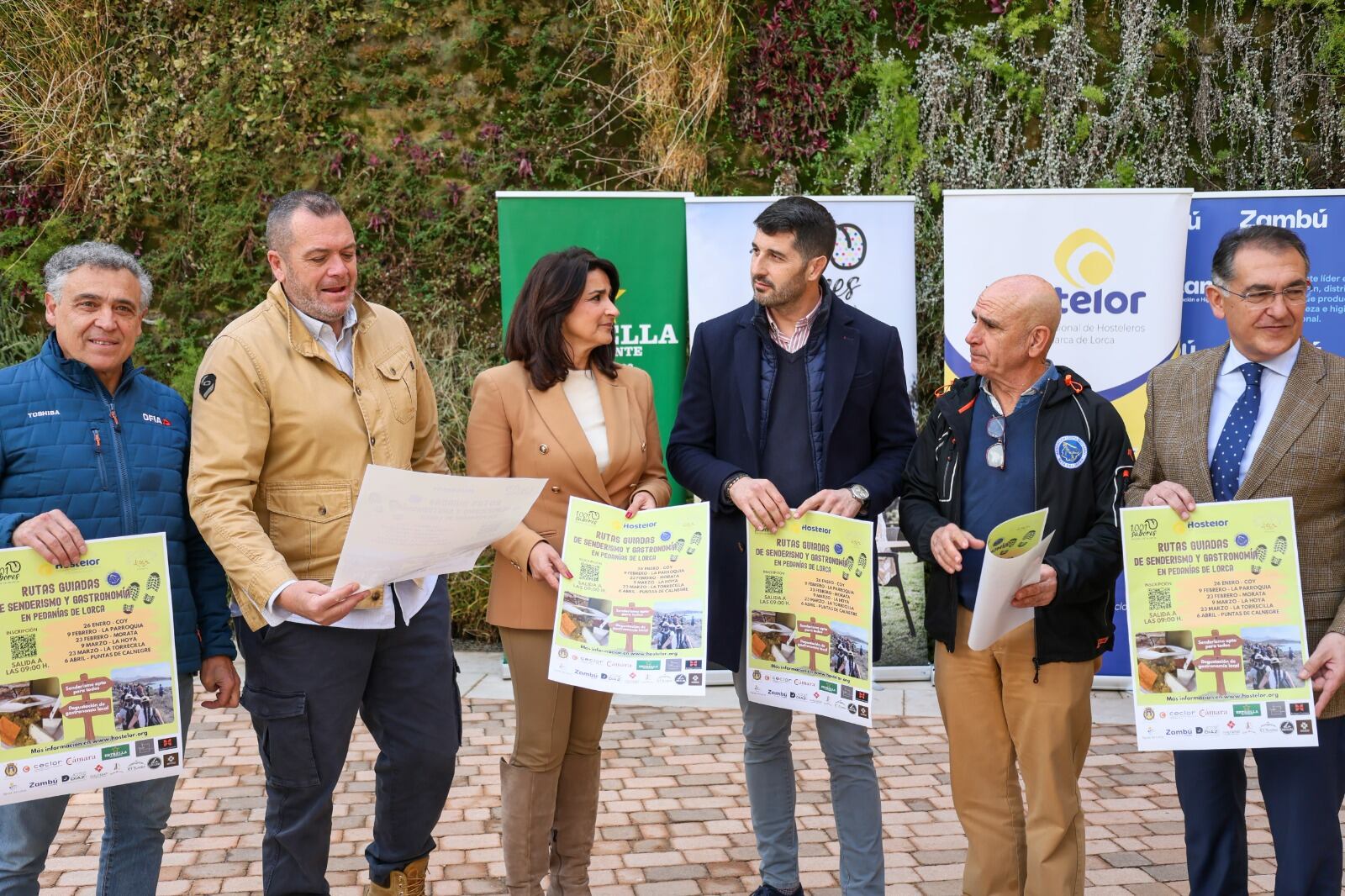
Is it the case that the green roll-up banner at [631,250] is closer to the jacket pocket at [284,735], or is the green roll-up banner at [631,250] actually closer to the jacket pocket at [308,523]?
the jacket pocket at [308,523]

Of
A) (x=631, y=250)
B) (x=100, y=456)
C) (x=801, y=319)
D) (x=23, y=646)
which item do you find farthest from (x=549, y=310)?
(x=631, y=250)

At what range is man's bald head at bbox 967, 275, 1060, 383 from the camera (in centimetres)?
312

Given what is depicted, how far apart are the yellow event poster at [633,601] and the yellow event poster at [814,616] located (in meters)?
0.24

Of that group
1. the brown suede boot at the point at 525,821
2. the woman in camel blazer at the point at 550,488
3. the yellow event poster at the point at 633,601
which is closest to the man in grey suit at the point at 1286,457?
the yellow event poster at the point at 633,601

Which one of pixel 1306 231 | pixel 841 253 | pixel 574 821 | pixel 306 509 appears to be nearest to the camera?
pixel 306 509

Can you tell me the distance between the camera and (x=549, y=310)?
11.3ft

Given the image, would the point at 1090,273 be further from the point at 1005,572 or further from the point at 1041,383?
the point at 1005,572

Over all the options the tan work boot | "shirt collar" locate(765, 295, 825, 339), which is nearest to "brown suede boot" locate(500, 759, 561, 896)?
the tan work boot

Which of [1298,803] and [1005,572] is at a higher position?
[1005,572]

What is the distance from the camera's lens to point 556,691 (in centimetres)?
335

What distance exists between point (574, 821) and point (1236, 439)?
7.08 feet

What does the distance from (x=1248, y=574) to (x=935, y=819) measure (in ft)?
6.97

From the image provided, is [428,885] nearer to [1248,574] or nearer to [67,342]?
[67,342]

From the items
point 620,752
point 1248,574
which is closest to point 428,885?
point 620,752
